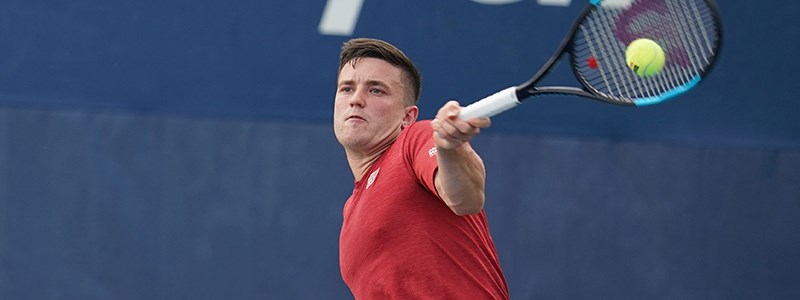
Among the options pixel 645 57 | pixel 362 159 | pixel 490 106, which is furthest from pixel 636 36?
pixel 362 159

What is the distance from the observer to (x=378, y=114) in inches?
109

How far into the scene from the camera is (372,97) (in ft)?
9.19

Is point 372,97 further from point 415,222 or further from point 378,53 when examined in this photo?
point 415,222

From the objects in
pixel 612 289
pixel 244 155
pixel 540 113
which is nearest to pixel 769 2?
pixel 540 113

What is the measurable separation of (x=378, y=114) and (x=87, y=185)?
1948mm

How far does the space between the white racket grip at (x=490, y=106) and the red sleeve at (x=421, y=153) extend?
6.5 inches

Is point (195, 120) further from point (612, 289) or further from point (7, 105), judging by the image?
point (612, 289)

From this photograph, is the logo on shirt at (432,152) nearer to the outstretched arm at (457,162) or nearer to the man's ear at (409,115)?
the outstretched arm at (457,162)

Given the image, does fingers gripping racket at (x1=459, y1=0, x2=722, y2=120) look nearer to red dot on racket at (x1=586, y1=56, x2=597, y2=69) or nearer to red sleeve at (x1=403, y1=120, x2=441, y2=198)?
red dot on racket at (x1=586, y1=56, x2=597, y2=69)

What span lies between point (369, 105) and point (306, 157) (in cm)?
157

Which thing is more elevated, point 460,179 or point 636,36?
point 636,36

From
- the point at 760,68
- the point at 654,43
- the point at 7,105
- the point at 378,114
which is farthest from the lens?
the point at 7,105

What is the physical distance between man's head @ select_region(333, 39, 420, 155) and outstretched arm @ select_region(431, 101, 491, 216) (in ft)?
1.59

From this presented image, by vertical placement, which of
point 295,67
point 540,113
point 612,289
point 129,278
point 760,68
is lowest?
point 612,289
